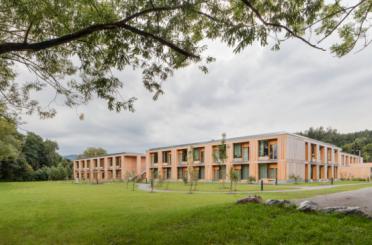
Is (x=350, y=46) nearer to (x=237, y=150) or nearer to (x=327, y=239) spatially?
(x=327, y=239)

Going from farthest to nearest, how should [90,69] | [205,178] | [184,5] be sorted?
1. [205,178]
2. [90,69]
3. [184,5]

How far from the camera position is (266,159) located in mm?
35531

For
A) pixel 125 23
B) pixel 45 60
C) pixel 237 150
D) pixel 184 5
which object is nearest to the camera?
pixel 184 5

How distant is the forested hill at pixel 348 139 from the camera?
7038 cm

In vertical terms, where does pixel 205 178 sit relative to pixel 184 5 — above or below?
below

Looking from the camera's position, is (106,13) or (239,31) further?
(106,13)

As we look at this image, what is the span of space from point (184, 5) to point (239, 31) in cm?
113

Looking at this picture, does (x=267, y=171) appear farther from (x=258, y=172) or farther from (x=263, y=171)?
(x=258, y=172)

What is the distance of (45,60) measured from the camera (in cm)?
791

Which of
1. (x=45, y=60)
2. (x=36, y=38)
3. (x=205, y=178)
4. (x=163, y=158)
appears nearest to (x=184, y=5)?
(x=36, y=38)

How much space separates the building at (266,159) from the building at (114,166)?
14542mm

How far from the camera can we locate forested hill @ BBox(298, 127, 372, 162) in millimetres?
70375

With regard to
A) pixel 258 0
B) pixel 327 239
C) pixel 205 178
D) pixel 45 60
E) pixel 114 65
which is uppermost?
pixel 258 0

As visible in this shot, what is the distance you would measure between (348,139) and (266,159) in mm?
59696
